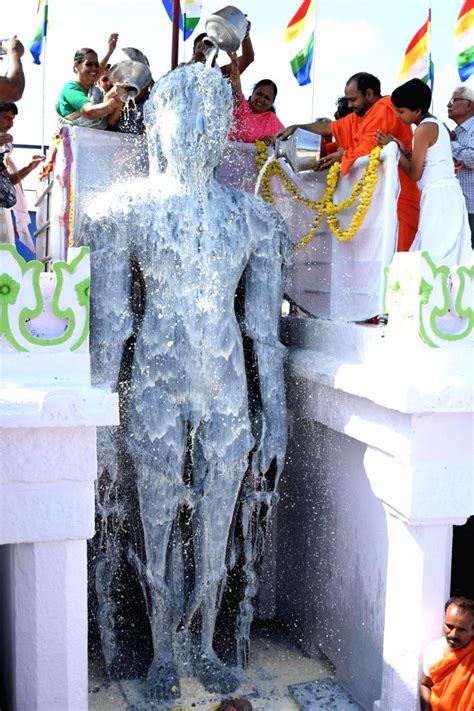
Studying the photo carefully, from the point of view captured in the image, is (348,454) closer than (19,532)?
Result: No

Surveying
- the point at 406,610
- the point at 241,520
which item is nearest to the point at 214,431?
the point at 241,520

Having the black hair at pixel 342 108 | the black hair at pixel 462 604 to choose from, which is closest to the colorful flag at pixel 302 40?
the black hair at pixel 342 108

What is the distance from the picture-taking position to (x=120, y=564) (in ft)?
13.7

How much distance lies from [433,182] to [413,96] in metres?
0.48

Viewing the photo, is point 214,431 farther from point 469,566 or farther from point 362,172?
point 469,566

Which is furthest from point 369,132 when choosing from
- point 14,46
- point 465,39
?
point 14,46

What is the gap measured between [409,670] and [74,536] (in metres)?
1.60

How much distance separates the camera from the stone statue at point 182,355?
388 centimetres

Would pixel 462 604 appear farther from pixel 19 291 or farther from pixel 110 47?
pixel 110 47

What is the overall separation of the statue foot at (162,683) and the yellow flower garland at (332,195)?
238cm

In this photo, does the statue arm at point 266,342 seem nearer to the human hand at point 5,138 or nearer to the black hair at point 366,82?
the black hair at point 366,82

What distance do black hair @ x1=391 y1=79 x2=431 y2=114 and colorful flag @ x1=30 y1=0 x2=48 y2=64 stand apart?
3.18m

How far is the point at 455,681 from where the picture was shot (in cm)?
343

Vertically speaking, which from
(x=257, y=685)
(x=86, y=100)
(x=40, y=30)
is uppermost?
(x=40, y=30)
